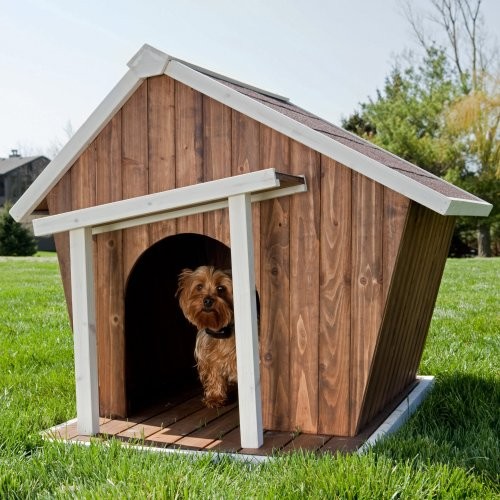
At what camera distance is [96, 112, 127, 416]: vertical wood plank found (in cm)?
444

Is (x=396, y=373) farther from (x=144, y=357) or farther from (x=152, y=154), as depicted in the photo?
(x=152, y=154)

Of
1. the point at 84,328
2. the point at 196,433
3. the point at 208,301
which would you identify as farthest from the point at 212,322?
the point at 84,328

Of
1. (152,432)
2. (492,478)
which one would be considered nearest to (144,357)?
(152,432)

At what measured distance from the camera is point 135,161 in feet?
14.4

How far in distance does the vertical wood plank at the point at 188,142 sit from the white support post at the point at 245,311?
472 millimetres

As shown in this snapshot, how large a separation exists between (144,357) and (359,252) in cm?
191

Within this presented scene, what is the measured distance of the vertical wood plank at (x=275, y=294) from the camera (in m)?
4.04

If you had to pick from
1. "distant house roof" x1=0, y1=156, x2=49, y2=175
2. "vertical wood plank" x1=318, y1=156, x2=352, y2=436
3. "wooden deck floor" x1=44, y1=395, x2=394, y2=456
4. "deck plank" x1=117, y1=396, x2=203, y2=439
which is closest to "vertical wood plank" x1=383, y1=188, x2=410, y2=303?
"vertical wood plank" x1=318, y1=156, x2=352, y2=436

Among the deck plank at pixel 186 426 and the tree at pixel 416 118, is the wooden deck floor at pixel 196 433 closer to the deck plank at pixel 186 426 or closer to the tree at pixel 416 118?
the deck plank at pixel 186 426

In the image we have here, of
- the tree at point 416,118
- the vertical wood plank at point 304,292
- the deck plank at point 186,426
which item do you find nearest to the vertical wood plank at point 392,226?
the vertical wood plank at point 304,292

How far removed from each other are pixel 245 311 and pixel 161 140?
1.20 metres

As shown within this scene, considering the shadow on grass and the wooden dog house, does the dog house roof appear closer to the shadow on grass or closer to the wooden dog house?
the wooden dog house

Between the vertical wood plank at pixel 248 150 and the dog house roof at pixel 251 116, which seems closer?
the dog house roof at pixel 251 116

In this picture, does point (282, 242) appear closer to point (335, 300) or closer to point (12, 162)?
point (335, 300)
